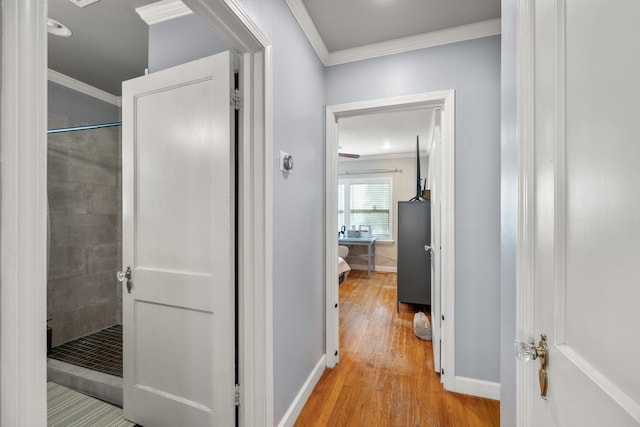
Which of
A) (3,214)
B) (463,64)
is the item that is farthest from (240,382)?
(463,64)

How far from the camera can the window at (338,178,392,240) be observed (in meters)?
6.18

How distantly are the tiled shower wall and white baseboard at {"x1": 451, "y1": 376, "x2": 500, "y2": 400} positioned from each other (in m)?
3.30

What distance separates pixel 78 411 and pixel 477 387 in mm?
2589

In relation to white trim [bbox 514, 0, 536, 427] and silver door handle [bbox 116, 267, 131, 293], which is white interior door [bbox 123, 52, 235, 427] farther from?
white trim [bbox 514, 0, 536, 427]

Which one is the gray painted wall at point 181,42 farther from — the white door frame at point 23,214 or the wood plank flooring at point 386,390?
the wood plank flooring at point 386,390

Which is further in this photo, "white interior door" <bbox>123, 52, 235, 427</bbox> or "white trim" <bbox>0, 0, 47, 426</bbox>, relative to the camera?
"white interior door" <bbox>123, 52, 235, 427</bbox>

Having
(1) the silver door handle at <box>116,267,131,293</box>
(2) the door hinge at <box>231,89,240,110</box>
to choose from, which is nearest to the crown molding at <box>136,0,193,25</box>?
(2) the door hinge at <box>231,89,240,110</box>

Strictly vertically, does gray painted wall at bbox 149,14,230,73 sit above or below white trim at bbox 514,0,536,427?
above

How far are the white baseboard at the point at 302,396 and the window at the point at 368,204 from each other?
4.30 meters

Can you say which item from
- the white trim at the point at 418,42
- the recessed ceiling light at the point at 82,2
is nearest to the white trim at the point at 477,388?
the white trim at the point at 418,42

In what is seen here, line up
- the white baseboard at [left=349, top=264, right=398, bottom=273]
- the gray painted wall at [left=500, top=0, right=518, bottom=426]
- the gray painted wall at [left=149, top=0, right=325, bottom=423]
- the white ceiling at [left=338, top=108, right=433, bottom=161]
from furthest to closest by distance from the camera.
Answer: the white baseboard at [left=349, top=264, right=398, bottom=273] → the white ceiling at [left=338, top=108, right=433, bottom=161] → the gray painted wall at [left=149, top=0, right=325, bottom=423] → the gray painted wall at [left=500, top=0, right=518, bottom=426]

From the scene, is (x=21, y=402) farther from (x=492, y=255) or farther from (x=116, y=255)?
(x=116, y=255)

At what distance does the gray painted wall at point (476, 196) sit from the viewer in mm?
1896

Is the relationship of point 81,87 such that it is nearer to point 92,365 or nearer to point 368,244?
point 92,365
